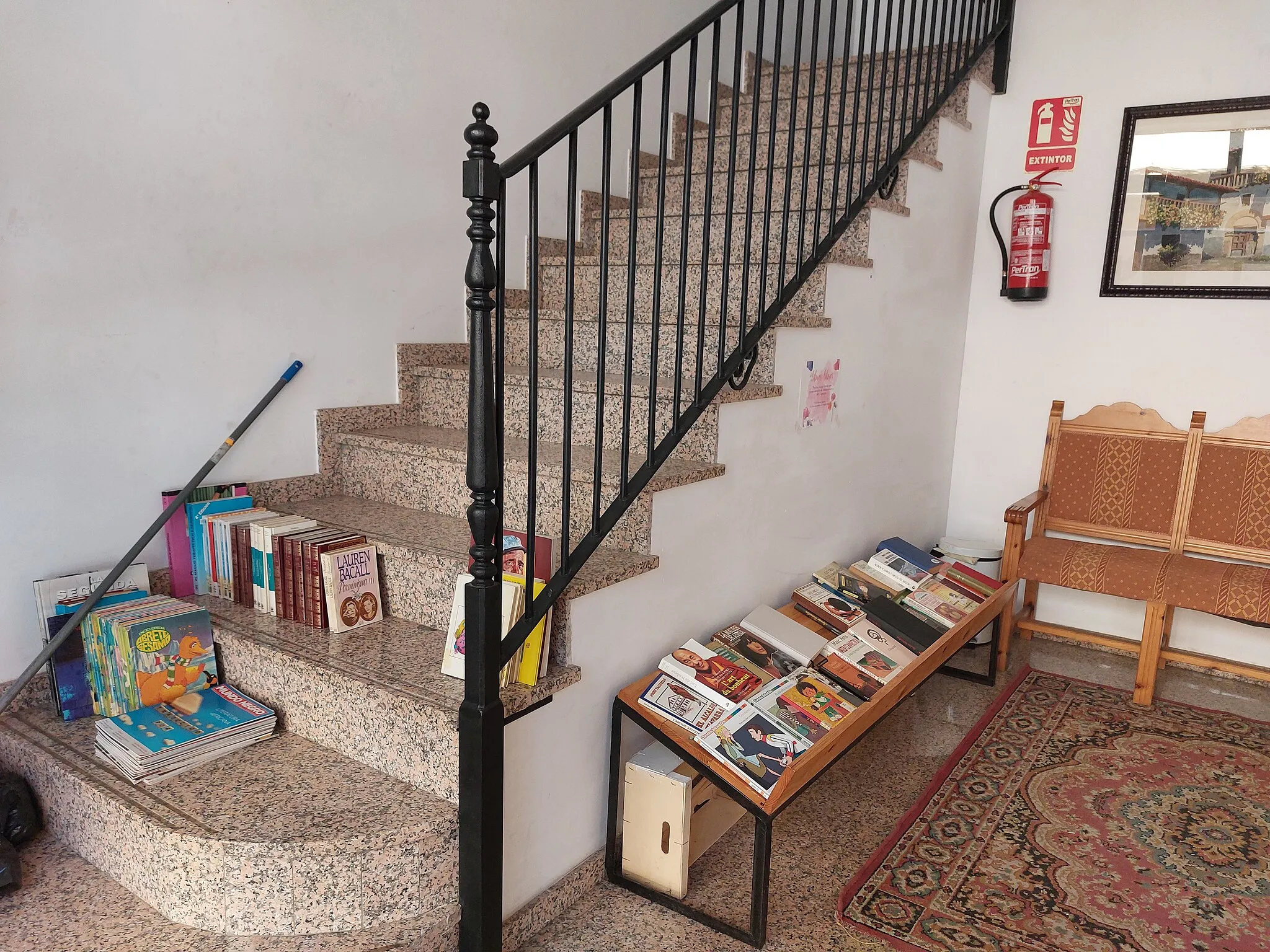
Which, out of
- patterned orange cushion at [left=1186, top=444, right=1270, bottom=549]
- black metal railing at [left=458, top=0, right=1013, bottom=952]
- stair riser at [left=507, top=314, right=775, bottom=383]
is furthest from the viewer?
patterned orange cushion at [left=1186, top=444, right=1270, bottom=549]

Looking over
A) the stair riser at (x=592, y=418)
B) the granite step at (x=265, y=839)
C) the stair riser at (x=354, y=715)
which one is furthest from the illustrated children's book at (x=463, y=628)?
the stair riser at (x=592, y=418)

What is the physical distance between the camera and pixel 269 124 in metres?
2.47

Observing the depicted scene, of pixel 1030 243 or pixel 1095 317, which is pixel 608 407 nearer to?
pixel 1030 243

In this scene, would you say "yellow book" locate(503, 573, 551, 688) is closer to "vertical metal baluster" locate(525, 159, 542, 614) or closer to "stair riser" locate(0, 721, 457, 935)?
"vertical metal baluster" locate(525, 159, 542, 614)

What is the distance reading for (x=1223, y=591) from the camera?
3092 mm

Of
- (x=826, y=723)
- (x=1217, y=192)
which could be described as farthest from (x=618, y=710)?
(x=1217, y=192)

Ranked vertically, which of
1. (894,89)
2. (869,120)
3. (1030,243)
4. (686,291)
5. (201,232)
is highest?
(894,89)

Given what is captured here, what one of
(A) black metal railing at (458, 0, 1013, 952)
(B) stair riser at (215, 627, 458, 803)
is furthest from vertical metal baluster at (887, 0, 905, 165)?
(B) stair riser at (215, 627, 458, 803)

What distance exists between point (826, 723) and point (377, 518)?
1.32 metres

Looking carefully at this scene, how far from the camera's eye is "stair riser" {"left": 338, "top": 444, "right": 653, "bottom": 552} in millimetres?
2160

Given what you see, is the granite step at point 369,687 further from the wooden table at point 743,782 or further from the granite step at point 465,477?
the granite step at point 465,477

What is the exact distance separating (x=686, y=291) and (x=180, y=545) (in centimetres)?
165

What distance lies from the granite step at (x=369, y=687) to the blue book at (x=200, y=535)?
0.59 ft

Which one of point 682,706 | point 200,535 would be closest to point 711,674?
point 682,706
